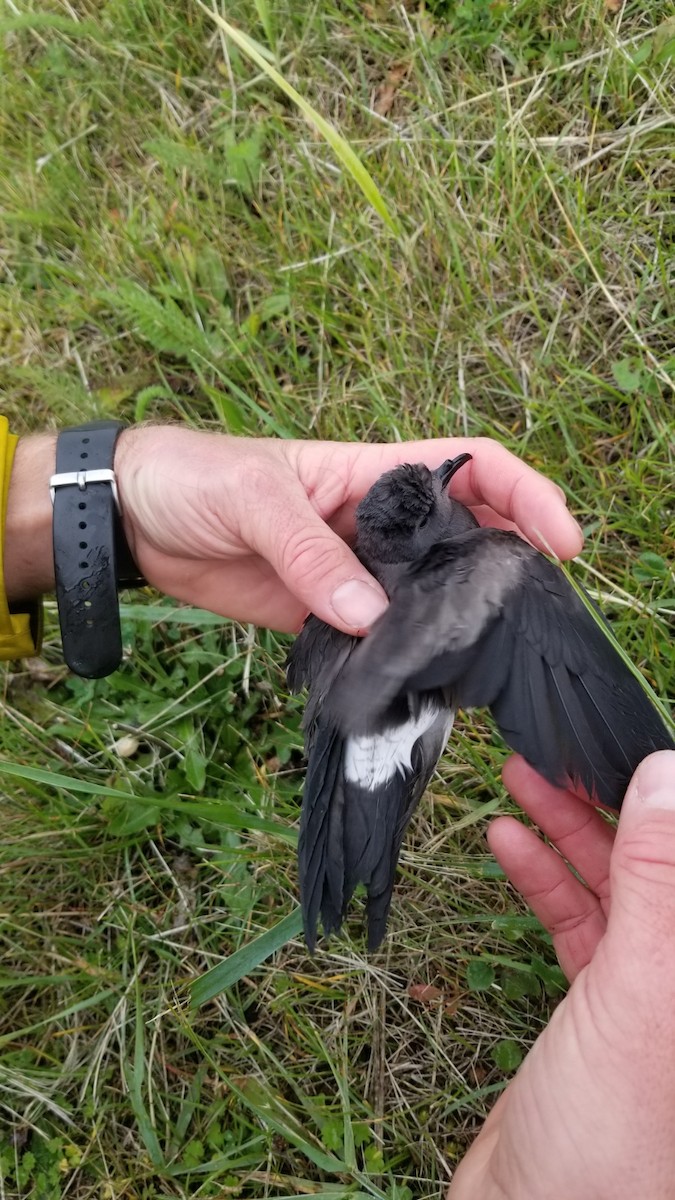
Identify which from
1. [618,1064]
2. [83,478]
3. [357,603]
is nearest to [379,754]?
[357,603]

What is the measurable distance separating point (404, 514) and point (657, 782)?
3.91ft

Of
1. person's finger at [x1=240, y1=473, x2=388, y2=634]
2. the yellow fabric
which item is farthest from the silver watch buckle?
person's finger at [x1=240, y1=473, x2=388, y2=634]

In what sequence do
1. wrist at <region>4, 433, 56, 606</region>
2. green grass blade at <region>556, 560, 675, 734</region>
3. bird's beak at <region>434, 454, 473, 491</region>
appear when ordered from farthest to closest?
wrist at <region>4, 433, 56, 606</region> → bird's beak at <region>434, 454, 473, 491</region> → green grass blade at <region>556, 560, 675, 734</region>

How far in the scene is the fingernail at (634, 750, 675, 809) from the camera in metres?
1.98

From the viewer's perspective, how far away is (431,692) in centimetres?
243

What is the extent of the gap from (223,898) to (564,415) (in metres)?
2.33

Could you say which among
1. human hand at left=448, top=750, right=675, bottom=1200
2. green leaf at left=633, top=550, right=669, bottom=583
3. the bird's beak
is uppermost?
the bird's beak

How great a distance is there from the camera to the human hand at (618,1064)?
1.85 meters

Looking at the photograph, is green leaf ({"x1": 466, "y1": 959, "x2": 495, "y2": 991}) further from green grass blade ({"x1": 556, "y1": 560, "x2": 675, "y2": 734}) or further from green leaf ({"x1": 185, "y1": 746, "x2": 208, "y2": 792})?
green leaf ({"x1": 185, "y1": 746, "x2": 208, "y2": 792})

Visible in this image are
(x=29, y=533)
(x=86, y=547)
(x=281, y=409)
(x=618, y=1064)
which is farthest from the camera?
(x=281, y=409)

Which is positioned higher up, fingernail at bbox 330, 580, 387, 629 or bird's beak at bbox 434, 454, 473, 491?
bird's beak at bbox 434, 454, 473, 491

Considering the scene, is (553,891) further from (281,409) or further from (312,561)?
(281,409)

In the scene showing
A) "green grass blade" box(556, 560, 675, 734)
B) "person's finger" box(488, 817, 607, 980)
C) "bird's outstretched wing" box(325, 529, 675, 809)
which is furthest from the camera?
"person's finger" box(488, 817, 607, 980)

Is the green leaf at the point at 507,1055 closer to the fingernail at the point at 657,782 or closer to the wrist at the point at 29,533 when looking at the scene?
the fingernail at the point at 657,782
